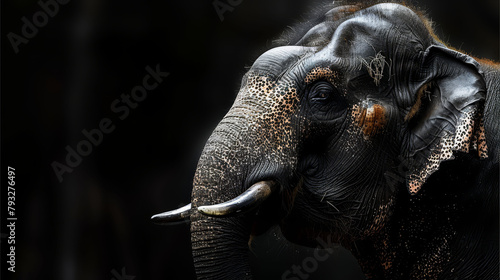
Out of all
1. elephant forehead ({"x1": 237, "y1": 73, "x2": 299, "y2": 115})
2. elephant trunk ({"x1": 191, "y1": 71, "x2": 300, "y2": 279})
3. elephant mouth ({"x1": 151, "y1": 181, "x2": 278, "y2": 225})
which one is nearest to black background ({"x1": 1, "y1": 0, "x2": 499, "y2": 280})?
elephant forehead ({"x1": 237, "y1": 73, "x2": 299, "y2": 115})

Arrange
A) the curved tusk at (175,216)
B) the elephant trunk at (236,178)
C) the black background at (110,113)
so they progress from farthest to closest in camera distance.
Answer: the black background at (110,113), the curved tusk at (175,216), the elephant trunk at (236,178)

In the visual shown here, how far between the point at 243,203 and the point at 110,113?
2415 millimetres

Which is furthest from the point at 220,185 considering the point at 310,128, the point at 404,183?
the point at 404,183

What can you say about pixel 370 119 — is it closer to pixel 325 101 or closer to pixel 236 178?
pixel 325 101

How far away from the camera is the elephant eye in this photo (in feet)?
6.51

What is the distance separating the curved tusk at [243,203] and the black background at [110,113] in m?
2.13

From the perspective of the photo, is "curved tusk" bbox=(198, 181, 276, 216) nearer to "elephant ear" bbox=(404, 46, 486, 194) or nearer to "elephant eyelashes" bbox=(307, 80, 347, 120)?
"elephant eyelashes" bbox=(307, 80, 347, 120)

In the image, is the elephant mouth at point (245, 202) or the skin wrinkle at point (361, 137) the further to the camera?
the skin wrinkle at point (361, 137)

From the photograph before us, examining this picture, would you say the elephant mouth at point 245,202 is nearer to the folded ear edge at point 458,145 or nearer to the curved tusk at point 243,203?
Result: the curved tusk at point 243,203

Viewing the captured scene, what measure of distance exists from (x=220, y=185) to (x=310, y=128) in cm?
38

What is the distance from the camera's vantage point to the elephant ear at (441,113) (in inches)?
74.6

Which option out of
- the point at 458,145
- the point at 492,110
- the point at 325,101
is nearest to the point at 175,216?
the point at 325,101

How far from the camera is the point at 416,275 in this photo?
2.19 m

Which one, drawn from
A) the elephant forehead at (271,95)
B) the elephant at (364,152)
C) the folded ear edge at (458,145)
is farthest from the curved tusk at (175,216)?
the folded ear edge at (458,145)
